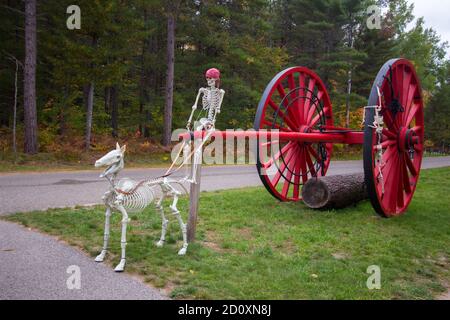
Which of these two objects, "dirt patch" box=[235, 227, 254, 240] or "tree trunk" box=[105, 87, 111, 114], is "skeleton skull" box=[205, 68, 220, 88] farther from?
"tree trunk" box=[105, 87, 111, 114]

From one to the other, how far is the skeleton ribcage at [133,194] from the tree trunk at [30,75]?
38.4 feet

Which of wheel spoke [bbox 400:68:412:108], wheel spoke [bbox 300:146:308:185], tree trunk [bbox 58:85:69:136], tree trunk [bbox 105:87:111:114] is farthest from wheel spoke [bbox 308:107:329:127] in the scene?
tree trunk [bbox 105:87:111:114]

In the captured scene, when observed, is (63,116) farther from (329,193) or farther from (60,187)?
(329,193)

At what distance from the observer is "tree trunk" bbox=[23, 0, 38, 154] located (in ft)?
48.0

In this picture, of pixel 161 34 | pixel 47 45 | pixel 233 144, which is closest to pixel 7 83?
pixel 47 45

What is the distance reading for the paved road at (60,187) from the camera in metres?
7.89

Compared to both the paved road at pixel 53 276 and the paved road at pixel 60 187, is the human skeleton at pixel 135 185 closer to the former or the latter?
the paved road at pixel 53 276

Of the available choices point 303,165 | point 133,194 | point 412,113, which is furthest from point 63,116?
A: point 412,113

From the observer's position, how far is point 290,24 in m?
30.5

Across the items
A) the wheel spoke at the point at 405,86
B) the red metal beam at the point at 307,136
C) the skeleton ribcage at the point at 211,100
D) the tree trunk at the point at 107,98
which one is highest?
the tree trunk at the point at 107,98

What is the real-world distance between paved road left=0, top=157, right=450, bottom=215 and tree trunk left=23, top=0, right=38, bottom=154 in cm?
359

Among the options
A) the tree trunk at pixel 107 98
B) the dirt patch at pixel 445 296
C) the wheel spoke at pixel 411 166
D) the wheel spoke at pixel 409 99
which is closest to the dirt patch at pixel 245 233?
the dirt patch at pixel 445 296

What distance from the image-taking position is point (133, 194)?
4.94 metres

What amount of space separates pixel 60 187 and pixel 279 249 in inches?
253
